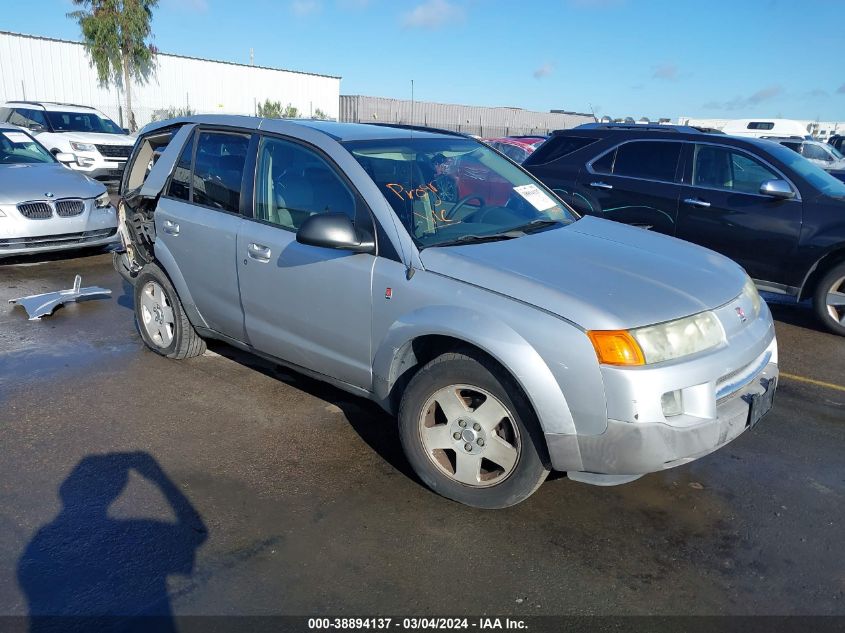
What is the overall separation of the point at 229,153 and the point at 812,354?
5032 mm

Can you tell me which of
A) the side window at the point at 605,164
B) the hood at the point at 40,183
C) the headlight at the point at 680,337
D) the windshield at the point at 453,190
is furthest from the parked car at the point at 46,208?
the headlight at the point at 680,337

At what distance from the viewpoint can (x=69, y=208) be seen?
817 centimetres

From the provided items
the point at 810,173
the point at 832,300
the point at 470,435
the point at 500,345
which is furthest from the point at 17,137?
the point at 832,300

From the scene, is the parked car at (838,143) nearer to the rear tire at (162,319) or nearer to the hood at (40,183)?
the hood at (40,183)

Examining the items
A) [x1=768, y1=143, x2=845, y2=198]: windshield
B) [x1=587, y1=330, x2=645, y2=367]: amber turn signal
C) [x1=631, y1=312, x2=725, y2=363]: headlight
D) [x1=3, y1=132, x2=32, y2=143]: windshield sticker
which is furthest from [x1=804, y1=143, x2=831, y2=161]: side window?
[x1=587, y1=330, x2=645, y2=367]: amber turn signal

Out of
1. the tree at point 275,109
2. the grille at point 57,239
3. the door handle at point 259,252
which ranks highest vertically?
the tree at point 275,109

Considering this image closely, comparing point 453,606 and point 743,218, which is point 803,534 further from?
point 743,218

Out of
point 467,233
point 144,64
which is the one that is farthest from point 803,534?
point 144,64

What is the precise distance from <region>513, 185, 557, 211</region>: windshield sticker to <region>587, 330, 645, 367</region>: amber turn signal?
1.62 m

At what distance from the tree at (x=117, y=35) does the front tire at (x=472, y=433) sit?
3224 cm

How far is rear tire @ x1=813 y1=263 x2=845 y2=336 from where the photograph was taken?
6.37 meters

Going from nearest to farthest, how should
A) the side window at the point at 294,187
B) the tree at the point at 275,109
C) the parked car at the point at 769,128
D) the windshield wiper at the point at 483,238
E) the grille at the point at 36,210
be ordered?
1. the windshield wiper at the point at 483,238
2. the side window at the point at 294,187
3. the grille at the point at 36,210
4. the parked car at the point at 769,128
5. the tree at the point at 275,109

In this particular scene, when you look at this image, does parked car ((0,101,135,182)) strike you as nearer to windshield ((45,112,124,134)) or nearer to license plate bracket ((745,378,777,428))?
windshield ((45,112,124,134))

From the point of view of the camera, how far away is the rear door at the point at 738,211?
655cm
